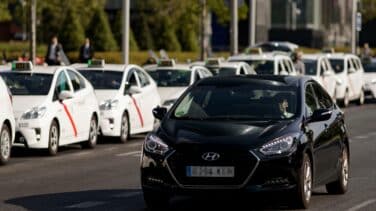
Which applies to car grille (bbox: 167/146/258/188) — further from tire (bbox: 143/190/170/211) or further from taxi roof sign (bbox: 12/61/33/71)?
taxi roof sign (bbox: 12/61/33/71)

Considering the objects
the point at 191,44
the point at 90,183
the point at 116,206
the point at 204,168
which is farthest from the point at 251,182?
the point at 191,44

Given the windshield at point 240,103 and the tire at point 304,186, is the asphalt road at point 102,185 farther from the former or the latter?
the windshield at point 240,103

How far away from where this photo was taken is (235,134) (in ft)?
43.5

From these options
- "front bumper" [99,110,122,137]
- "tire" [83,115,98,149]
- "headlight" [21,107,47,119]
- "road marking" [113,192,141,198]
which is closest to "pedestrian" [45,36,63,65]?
"front bumper" [99,110,122,137]

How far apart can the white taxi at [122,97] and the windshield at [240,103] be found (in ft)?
34.8

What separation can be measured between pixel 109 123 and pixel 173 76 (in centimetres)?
516

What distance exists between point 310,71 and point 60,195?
2556 centimetres

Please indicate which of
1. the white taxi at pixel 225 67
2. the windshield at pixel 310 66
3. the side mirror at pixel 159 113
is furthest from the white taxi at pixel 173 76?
the side mirror at pixel 159 113

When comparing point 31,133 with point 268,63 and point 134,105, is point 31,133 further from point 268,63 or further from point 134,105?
point 268,63

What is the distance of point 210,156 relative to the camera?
13047mm

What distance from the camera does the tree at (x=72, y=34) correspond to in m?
70.1

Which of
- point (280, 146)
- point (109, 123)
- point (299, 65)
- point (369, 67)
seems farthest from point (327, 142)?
point (369, 67)

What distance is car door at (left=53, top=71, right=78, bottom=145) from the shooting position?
2225cm

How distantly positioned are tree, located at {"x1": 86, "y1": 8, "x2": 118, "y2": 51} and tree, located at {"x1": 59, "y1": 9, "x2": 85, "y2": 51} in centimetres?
67
